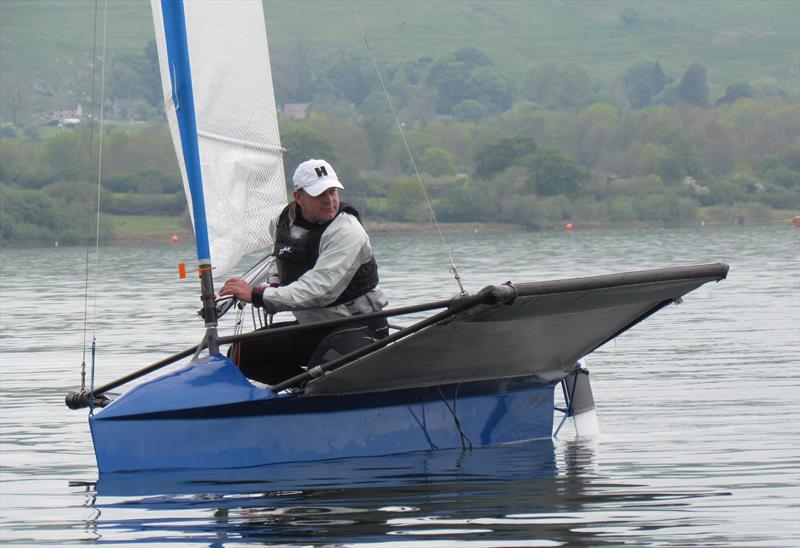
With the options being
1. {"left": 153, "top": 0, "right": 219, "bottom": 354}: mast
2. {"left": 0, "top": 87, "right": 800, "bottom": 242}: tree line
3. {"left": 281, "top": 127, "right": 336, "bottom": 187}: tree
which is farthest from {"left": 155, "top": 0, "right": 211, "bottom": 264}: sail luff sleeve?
{"left": 0, "top": 87, "right": 800, "bottom": 242}: tree line

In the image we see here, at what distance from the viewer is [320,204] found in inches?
409

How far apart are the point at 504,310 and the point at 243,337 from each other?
1569mm

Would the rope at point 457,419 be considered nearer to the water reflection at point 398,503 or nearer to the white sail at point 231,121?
the water reflection at point 398,503

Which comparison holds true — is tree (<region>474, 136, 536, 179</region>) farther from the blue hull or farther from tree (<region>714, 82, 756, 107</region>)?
the blue hull

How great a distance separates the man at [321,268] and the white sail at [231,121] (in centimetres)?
61

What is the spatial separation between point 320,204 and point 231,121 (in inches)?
53.0

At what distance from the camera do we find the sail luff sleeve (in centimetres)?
1102

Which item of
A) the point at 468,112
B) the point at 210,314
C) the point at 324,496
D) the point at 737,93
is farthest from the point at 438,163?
the point at 324,496

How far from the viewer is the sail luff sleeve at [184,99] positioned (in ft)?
36.1

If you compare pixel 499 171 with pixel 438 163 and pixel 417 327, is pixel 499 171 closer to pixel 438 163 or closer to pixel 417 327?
pixel 438 163

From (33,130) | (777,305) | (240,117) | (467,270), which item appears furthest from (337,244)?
(33,130)

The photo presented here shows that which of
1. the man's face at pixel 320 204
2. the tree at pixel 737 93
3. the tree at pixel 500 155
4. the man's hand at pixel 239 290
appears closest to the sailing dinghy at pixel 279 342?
the man's hand at pixel 239 290

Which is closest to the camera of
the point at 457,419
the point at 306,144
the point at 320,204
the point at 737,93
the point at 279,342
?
the point at 320,204

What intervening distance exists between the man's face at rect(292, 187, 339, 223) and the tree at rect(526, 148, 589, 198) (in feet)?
390
